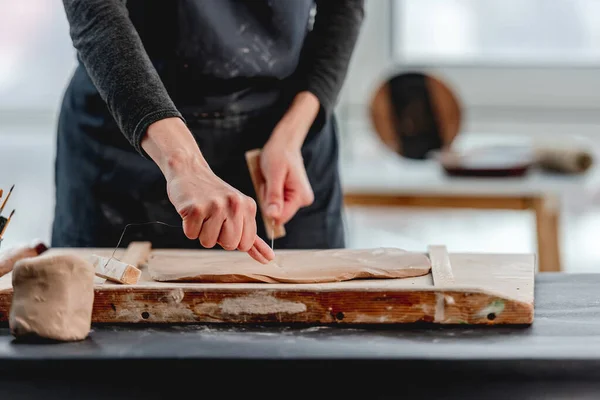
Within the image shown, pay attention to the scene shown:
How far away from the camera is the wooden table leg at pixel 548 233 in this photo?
2012mm

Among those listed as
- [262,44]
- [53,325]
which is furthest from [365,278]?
[262,44]

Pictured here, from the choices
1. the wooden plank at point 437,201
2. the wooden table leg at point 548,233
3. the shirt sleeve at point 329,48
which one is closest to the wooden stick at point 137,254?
the shirt sleeve at point 329,48

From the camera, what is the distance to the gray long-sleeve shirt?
107 cm

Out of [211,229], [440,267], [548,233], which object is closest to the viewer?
[211,229]

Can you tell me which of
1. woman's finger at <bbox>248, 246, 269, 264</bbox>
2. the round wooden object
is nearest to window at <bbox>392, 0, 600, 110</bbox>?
the round wooden object

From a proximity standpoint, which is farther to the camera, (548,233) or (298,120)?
(548,233)

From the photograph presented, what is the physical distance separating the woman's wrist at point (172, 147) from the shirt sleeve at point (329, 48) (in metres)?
0.35

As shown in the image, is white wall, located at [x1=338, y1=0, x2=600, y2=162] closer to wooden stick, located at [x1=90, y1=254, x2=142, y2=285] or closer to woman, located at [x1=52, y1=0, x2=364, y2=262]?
woman, located at [x1=52, y1=0, x2=364, y2=262]

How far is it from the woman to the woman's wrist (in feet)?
0.67

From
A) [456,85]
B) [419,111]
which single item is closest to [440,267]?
[419,111]

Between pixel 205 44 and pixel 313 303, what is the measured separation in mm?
508

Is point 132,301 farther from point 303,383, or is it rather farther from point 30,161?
point 30,161

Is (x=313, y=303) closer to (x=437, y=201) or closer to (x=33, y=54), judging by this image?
(x=437, y=201)

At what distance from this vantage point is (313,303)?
3.14 feet
